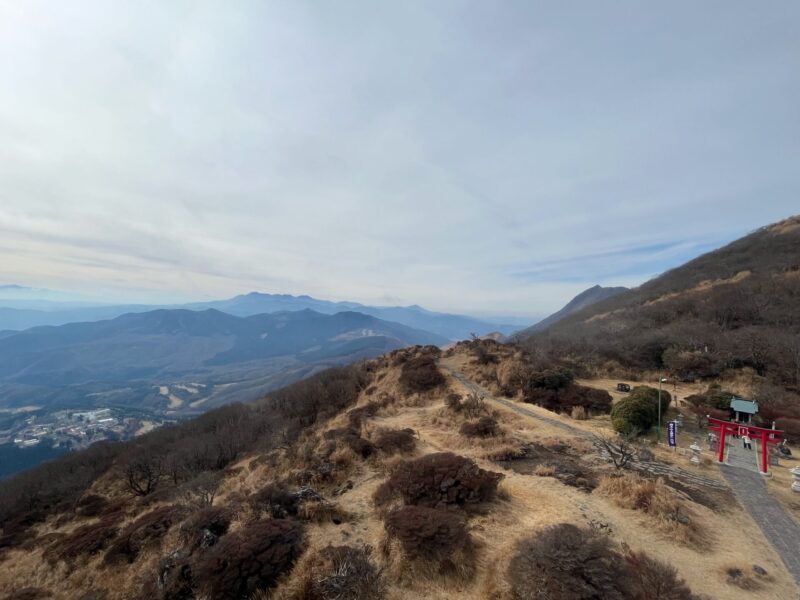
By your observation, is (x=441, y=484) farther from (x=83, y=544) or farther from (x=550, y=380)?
(x=550, y=380)

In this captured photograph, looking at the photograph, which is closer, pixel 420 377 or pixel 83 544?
pixel 83 544

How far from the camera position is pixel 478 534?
28.8ft

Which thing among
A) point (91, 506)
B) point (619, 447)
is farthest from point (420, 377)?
point (91, 506)

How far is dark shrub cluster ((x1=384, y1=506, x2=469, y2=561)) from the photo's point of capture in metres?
7.79

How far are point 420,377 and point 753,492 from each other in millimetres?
19221

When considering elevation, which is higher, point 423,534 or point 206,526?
point 423,534

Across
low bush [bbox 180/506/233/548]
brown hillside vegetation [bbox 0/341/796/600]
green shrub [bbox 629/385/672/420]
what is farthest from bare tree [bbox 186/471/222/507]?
green shrub [bbox 629/385/672/420]

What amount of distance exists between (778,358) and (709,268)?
4800 centimetres

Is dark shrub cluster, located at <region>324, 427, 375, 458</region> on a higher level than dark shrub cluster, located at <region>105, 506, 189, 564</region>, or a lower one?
higher

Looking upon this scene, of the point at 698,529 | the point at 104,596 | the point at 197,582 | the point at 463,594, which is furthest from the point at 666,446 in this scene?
the point at 104,596

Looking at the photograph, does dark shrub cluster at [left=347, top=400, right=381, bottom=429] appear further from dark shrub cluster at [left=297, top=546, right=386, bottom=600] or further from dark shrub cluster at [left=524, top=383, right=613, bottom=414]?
dark shrub cluster at [left=297, top=546, right=386, bottom=600]

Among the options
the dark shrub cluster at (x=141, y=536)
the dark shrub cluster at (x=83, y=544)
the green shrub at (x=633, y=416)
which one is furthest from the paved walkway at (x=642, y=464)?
the dark shrub cluster at (x=83, y=544)

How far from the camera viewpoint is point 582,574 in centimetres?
614

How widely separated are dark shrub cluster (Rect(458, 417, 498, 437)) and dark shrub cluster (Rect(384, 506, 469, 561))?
7791 mm
